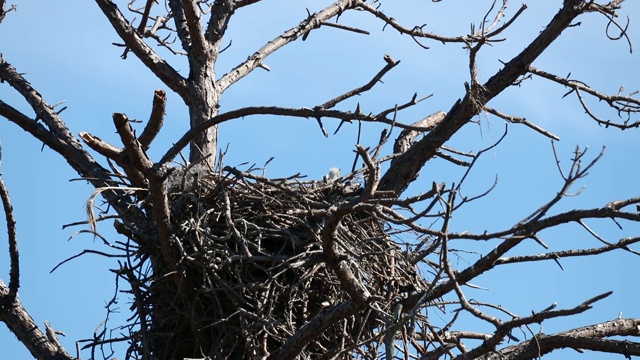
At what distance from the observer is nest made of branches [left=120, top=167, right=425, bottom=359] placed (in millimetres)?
5977

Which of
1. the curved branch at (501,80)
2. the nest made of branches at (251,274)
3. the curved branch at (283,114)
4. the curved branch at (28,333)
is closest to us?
the curved branch at (283,114)

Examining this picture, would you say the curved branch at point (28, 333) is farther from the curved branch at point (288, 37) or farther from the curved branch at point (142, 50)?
the curved branch at point (288, 37)

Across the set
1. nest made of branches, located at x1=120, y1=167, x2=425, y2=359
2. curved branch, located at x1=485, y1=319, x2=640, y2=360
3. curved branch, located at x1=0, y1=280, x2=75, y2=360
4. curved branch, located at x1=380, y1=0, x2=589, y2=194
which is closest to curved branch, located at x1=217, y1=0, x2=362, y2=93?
nest made of branches, located at x1=120, y1=167, x2=425, y2=359

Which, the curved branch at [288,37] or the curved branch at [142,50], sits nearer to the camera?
the curved branch at [142,50]

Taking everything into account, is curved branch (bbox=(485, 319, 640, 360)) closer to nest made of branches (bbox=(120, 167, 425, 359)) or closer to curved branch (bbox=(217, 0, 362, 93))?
nest made of branches (bbox=(120, 167, 425, 359))

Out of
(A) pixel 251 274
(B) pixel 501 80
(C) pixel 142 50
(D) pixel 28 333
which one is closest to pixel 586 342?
(B) pixel 501 80

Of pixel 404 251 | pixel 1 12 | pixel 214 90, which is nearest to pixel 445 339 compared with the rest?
pixel 404 251

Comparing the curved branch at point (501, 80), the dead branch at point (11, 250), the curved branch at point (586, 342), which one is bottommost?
the curved branch at point (586, 342)

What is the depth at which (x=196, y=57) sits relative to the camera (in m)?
7.72

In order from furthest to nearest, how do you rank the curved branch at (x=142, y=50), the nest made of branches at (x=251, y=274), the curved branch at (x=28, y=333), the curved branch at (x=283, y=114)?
the curved branch at (x=142, y=50) < the curved branch at (x=28, y=333) < the nest made of branches at (x=251, y=274) < the curved branch at (x=283, y=114)

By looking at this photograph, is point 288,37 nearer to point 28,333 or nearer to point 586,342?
point 28,333

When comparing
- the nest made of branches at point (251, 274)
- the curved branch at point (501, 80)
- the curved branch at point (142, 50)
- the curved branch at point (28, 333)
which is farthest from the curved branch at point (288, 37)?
the curved branch at point (28, 333)

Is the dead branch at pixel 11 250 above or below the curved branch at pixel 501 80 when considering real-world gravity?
below

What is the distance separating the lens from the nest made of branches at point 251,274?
5977 mm
